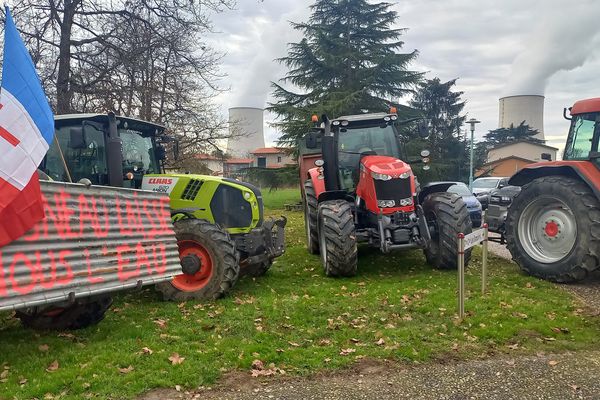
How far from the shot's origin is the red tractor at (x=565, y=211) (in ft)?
23.5

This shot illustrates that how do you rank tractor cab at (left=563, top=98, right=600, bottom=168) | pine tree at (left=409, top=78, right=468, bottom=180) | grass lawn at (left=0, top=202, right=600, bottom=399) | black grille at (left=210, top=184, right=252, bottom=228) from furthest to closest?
pine tree at (left=409, top=78, right=468, bottom=180) < tractor cab at (left=563, top=98, right=600, bottom=168) < black grille at (left=210, top=184, right=252, bottom=228) < grass lawn at (left=0, top=202, right=600, bottom=399)

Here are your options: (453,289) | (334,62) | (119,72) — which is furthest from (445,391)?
(334,62)

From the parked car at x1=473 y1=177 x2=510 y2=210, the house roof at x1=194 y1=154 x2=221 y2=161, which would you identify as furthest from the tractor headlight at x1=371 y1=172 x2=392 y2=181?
the parked car at x1=473 y1=177 x2=510 y2=210

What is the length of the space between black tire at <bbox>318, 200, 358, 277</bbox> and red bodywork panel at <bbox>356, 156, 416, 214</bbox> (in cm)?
41

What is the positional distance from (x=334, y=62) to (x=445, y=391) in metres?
22.9

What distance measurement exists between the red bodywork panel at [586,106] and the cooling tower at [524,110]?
34037mm

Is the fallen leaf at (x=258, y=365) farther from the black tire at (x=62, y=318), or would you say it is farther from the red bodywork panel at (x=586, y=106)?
the red bodywork panel at (x=586, y=106)

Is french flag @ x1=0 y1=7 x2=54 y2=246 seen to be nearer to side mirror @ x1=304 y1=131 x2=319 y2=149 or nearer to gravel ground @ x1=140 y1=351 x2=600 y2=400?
gravel ground @ x1=140 y1=351 x2=600 y2=400

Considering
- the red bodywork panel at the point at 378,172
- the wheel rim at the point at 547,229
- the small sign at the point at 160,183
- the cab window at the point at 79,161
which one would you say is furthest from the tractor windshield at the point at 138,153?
the wheel rim at the point at 547,229

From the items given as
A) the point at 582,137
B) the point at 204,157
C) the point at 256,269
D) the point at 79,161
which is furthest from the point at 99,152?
the point at 204,157

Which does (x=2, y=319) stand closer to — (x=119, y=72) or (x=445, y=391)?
(x=445, y=391)

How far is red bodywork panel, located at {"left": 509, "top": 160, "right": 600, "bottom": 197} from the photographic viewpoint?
7281mm

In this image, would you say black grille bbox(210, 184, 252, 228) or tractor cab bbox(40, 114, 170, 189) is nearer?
tractor cab bbox(40, 114, 170, 189)

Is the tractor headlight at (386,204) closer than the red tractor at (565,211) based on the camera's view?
No
